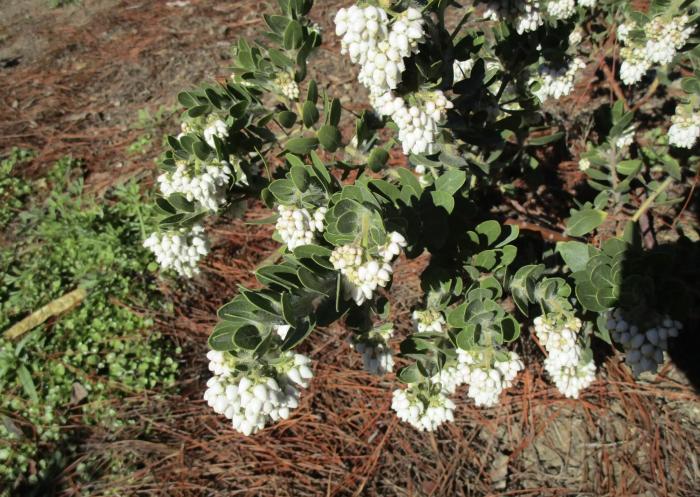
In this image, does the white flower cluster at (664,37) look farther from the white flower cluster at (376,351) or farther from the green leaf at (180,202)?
the green leaf at (180,202)

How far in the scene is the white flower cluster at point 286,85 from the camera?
5.57 ft

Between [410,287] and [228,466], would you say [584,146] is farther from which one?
[228,466]

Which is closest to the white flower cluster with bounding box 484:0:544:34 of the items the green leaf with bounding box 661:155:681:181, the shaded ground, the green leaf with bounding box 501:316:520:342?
the green leaf with bounding box 501:316:520:342

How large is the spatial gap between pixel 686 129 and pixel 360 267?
165 centimetres

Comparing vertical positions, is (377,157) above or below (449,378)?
above

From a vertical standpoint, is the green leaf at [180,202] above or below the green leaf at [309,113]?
below

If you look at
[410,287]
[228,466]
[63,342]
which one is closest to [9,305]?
[63,342]

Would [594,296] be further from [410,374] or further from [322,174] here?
[322,174]

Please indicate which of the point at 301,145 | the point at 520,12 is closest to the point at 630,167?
the point at 520,12

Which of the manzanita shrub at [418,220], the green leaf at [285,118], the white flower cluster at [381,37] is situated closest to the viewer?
the white flower cluster at [381,37]

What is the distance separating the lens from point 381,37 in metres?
1.15

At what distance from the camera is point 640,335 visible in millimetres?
1344

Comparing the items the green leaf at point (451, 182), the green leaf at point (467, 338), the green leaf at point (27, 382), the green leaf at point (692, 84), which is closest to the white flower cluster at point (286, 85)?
the green leaf at point (451, 182)

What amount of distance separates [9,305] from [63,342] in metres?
0.53
